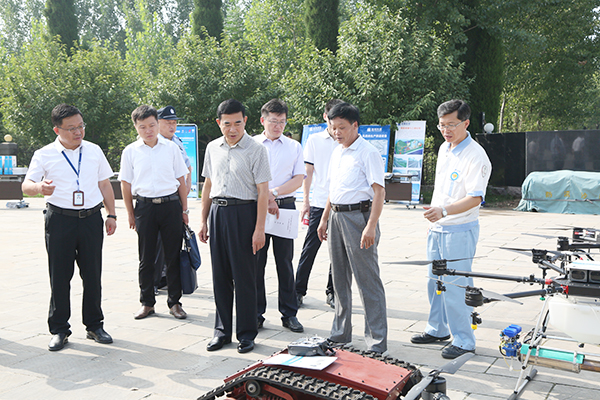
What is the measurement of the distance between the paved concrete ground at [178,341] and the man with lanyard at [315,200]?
28 centimetres

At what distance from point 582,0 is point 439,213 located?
2169cm

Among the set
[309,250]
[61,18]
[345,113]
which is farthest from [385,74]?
[61,18]

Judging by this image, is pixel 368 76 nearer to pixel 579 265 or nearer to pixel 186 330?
pixel 186 330

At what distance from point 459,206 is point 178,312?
2774mm

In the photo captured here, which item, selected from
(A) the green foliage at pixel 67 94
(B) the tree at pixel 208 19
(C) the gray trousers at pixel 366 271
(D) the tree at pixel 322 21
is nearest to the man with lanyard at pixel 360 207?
(C) the gray trousers at pixel 366 271

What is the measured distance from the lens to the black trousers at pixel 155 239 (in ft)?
16.5

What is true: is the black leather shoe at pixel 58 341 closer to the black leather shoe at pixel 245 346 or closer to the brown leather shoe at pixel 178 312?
the brown leather shoe at pixel 178 312

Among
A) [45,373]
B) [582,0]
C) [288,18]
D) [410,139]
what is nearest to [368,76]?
[410,139]

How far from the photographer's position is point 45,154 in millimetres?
4270

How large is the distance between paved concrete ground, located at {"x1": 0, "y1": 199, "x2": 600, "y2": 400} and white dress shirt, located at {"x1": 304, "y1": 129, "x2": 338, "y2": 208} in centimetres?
111

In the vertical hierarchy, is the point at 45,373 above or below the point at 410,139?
below

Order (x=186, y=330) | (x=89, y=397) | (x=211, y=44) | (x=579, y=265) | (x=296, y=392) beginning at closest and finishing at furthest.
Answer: (x=296, y=392)
(x=579, y=265)
(x=89, y=397)
(x=186, y=330)
(x=211, y=44)

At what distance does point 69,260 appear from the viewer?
4.31 meters

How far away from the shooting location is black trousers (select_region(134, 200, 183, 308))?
16.5ft
